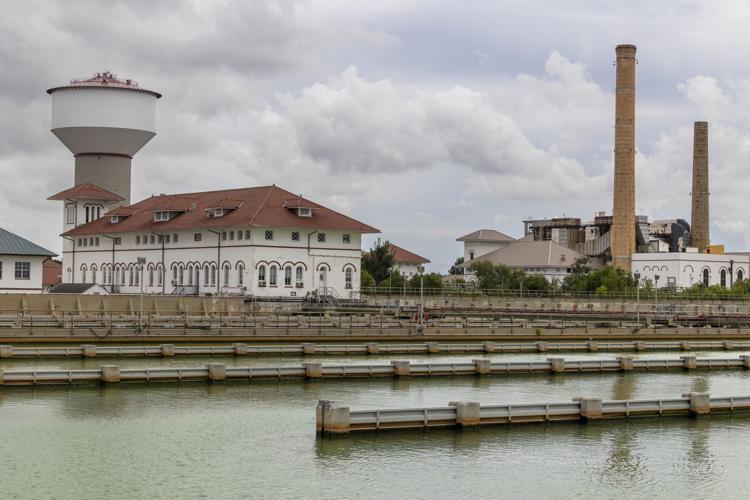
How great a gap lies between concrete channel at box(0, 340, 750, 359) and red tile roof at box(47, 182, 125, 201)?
5879 cm

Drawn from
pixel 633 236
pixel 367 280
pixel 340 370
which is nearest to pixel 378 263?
pixel 367 280

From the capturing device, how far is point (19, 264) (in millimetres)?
80500

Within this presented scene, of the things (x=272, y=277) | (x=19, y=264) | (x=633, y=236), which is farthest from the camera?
(x=633, y=236)

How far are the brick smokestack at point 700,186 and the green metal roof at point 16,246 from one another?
9096 cm

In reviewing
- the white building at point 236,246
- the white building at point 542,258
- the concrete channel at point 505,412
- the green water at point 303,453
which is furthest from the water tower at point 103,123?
the concrete channel at point 505,412

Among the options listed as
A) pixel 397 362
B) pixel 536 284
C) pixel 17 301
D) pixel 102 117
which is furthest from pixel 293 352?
pixel 536 284

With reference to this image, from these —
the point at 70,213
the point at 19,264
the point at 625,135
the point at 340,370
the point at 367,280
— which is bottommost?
the point at 340,370

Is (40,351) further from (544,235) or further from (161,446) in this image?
(544,235)

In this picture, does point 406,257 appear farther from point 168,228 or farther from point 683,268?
point 168,228

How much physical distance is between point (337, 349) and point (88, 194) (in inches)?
2458

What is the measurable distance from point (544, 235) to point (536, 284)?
128 feet

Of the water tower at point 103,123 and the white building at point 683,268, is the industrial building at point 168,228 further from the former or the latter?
the white building at point 683,268

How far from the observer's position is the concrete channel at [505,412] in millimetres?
33031

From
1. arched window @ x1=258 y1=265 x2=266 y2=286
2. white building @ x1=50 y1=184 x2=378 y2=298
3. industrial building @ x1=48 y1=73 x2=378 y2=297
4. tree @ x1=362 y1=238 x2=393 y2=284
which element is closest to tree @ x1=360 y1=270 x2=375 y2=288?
tree @ x1=362 y1=238 x2=393 y2=284
